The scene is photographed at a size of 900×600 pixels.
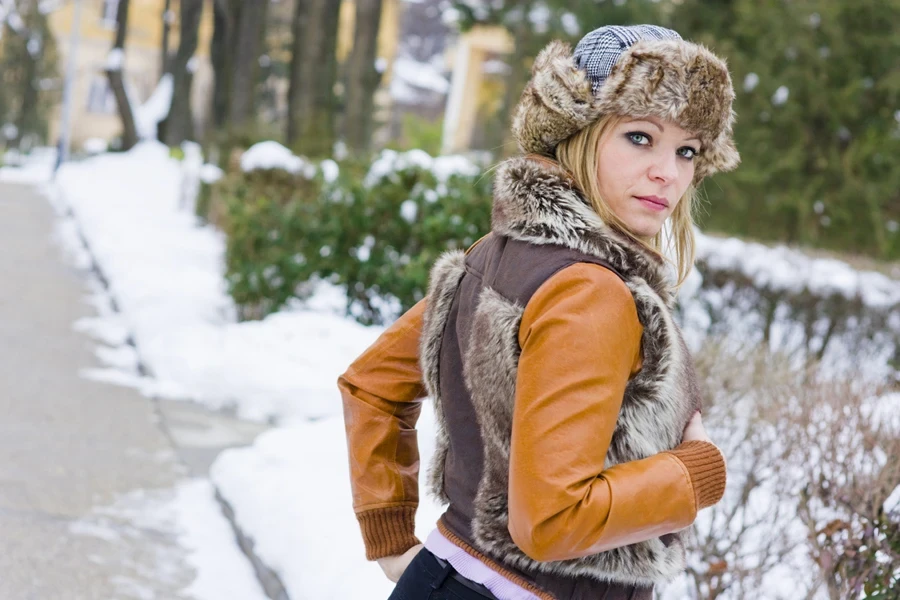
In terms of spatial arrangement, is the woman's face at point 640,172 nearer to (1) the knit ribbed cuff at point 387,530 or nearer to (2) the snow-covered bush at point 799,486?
(1) the knit ribbed cuff at point 387,530

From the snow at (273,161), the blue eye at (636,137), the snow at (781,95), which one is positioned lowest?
the snow at (273,161)

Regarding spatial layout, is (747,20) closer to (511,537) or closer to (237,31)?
(237,31)

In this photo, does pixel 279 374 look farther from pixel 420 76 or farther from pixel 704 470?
pixel 420 76

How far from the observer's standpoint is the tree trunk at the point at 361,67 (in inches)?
650

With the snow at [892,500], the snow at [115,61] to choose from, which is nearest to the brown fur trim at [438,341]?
the snow at [892,500]

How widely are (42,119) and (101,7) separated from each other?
21.9 feet

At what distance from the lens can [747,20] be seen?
51.7ft

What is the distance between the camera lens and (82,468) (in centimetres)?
577

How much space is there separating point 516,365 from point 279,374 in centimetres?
587

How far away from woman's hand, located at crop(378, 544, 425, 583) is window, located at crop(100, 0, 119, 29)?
2204 inches

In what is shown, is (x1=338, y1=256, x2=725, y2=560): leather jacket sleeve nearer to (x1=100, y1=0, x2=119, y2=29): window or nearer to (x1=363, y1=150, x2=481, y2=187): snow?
(x1=363, y1=150, x2=481, y2=187): snow

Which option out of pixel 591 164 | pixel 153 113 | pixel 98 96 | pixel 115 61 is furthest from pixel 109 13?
pixel 591 164

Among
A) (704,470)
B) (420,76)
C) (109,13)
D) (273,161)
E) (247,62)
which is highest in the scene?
(704,470)

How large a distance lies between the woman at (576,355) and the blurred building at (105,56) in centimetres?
5344
